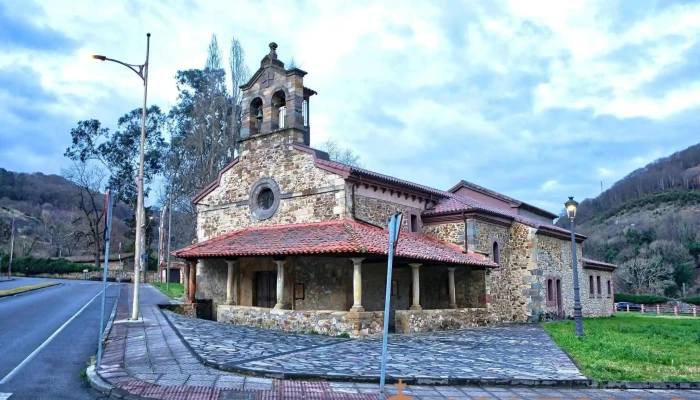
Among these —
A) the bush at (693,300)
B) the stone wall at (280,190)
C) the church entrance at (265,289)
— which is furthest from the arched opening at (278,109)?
the bush at (693,300)

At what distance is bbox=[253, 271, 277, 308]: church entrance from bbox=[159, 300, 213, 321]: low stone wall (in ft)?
8.36

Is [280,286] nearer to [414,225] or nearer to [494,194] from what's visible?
[414,225]

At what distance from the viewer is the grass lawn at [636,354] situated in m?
9.77

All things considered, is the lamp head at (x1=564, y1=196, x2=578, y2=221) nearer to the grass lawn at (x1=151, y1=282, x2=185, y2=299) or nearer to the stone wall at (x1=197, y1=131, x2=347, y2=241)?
the stone wall at (x1=197, y1=131, x2=347, y2=241)

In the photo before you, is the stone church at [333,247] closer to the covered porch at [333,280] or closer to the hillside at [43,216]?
the covered porch at [333,280]

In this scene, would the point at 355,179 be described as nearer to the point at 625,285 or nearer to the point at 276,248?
the point at 276,248

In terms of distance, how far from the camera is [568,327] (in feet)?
64.7

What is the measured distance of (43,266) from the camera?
198 feet

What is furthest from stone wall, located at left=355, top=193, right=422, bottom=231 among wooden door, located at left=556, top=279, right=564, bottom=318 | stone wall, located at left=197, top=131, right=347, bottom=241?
wooden door, located at left=556, top=279, right=564, bottom=318

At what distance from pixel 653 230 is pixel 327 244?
63.5 meters

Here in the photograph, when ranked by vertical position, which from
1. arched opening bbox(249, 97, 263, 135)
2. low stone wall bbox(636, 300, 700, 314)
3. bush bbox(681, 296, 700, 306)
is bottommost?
low stone wall bbox(636, 300, 700, 314)

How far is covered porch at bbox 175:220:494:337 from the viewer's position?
15.8 m

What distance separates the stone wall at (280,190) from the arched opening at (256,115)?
2.38 feet

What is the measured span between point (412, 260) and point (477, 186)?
14.6 m
